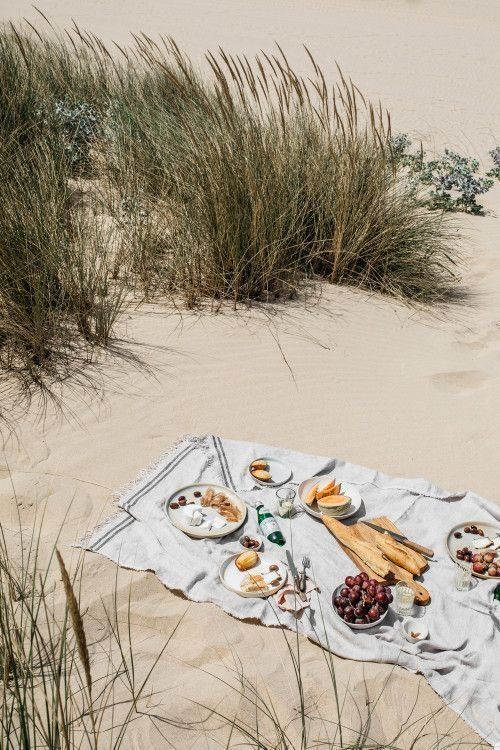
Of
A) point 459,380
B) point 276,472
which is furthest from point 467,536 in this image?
point 459,380

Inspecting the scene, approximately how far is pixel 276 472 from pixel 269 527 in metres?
0.42

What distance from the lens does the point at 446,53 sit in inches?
693

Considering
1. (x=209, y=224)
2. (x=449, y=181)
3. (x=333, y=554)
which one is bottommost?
(x=333, y=554)

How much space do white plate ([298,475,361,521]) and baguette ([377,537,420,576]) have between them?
229 mm

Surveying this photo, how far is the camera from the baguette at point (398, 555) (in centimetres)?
281

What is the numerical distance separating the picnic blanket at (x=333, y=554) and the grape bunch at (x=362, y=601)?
4 cm

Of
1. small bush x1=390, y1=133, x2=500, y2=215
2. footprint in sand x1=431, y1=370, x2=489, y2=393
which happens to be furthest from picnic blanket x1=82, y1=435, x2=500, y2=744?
small bush x1=390, y1=133, x2=500, y2=215

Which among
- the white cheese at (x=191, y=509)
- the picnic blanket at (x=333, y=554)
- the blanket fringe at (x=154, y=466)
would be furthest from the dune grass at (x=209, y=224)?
the white cheese at (x=191, y=509)

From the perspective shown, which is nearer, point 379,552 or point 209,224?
point 379,552

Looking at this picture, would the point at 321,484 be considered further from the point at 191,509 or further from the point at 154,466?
the point at 154,466

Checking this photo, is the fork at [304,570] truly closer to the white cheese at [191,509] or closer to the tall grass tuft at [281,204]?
the white cheese at [191,509]

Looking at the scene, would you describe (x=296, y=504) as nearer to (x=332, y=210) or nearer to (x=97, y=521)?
(x=97, y=521)

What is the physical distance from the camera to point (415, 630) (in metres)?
2.57

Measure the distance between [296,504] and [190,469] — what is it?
20.5 inches
